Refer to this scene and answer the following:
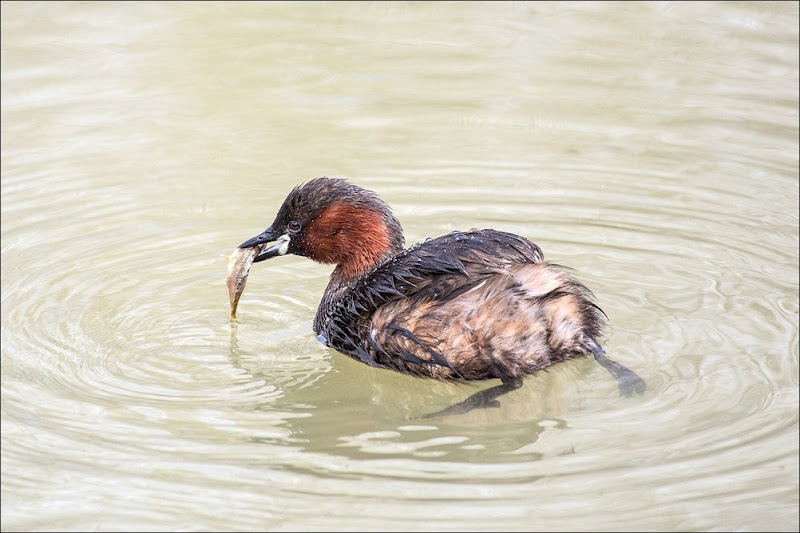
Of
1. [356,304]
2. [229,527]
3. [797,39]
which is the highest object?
[797,39]

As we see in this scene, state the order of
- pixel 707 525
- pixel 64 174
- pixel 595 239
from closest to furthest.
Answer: pixel 707 525 < pixel 595 239 < pixel 64 174

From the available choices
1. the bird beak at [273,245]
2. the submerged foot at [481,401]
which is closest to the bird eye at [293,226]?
the bird beak at [273,245]

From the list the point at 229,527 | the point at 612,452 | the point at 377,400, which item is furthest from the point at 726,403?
the point at 229,527

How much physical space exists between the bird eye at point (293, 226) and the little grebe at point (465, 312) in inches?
12.8

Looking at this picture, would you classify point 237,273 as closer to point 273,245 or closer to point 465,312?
point 273,245

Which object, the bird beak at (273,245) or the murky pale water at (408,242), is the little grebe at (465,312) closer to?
the murky pale water at (408,242)

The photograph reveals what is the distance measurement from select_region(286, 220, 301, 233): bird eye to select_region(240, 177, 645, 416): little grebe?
33 cm

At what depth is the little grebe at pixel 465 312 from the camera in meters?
5.56

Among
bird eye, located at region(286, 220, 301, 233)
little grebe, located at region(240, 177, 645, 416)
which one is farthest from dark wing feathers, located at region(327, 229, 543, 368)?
bird eye, located at region(286, 220, 301, 233)

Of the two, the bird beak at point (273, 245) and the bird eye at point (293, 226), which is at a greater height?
the bird eye at point (293, 226)

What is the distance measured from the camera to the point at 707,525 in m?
4.64

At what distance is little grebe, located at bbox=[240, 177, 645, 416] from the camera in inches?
219

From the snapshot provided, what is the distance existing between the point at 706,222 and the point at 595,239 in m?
0.80

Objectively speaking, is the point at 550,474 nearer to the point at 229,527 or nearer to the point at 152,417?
the point at 229,527
